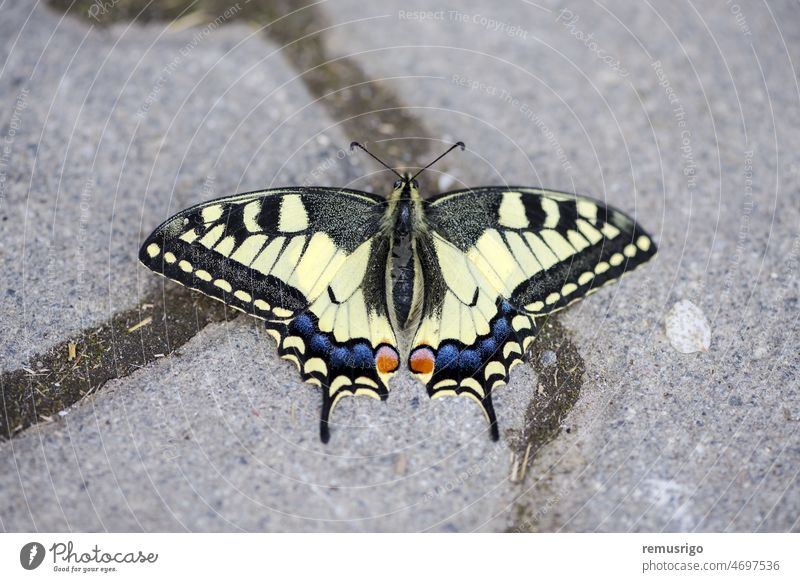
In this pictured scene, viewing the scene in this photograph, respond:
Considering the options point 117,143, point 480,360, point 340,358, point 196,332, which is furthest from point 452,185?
point 117,143

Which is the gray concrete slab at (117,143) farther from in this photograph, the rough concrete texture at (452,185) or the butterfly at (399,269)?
the butterfly at (399,269)

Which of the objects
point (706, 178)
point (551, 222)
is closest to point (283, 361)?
point (551, 222)

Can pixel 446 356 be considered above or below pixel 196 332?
below

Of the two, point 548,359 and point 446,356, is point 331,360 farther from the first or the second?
point 548,359

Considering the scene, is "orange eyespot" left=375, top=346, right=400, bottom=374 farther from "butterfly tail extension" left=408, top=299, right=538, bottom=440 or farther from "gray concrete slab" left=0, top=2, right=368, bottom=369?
"gray concrete slab" left=0, top=2, right=368, bottom=369

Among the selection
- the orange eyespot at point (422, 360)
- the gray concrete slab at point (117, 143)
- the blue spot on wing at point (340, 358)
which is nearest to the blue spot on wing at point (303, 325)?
the blue spot on wing at point (340, 358)

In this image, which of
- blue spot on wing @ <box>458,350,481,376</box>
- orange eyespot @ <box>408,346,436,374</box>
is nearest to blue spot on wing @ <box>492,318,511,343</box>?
blue spot on wing @ <box>458,350,481,376</box>
